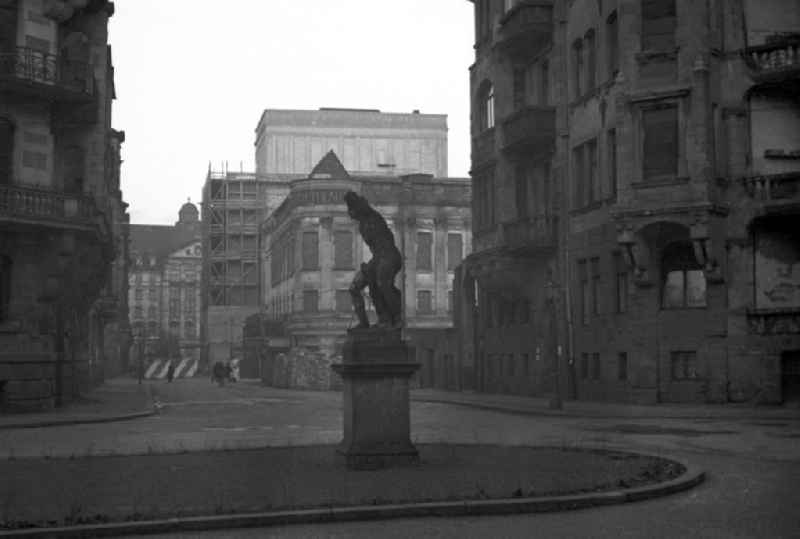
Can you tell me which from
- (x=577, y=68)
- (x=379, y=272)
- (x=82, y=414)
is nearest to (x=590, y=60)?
(x=577, y=68)

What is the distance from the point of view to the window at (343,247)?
241ft

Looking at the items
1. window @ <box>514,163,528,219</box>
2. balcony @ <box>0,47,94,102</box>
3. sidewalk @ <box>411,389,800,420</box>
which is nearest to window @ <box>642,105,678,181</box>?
sidewalk @ <box>411,389,800,420</box>

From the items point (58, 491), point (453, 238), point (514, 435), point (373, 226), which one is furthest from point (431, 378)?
point (58, 491)

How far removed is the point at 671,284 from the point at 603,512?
22.7 m

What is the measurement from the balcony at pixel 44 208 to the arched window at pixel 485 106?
62.4 feet

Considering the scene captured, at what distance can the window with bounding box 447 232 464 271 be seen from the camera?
260 feet

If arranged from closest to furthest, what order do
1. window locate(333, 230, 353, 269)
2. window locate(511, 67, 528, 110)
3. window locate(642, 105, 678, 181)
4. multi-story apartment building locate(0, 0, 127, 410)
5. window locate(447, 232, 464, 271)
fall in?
multi-story apartment building locate(0, 0, 127, 410) → window locate(642, 105, 678, 181) → window locate(511, 67, 528, 110) → window locate(333, 230, 353, 269) → window locate(447, 232, 464, 271)

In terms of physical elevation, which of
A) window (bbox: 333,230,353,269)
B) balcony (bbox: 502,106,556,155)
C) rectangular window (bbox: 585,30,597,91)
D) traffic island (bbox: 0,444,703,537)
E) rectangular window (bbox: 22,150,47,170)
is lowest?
traffic island (bbox: 0,444,703,537)

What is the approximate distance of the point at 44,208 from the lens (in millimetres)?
31594

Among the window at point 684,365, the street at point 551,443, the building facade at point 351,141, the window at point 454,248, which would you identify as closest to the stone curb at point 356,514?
the street at point 551,443

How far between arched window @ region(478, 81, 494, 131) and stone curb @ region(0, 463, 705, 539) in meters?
34.9

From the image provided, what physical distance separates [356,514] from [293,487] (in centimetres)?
204

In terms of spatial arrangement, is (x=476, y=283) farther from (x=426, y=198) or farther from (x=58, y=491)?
(x=58, y=491)

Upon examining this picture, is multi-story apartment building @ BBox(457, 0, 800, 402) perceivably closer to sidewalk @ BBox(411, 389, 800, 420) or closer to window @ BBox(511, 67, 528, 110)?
sidewalk @ BBox(411, 389, 800, 420)
